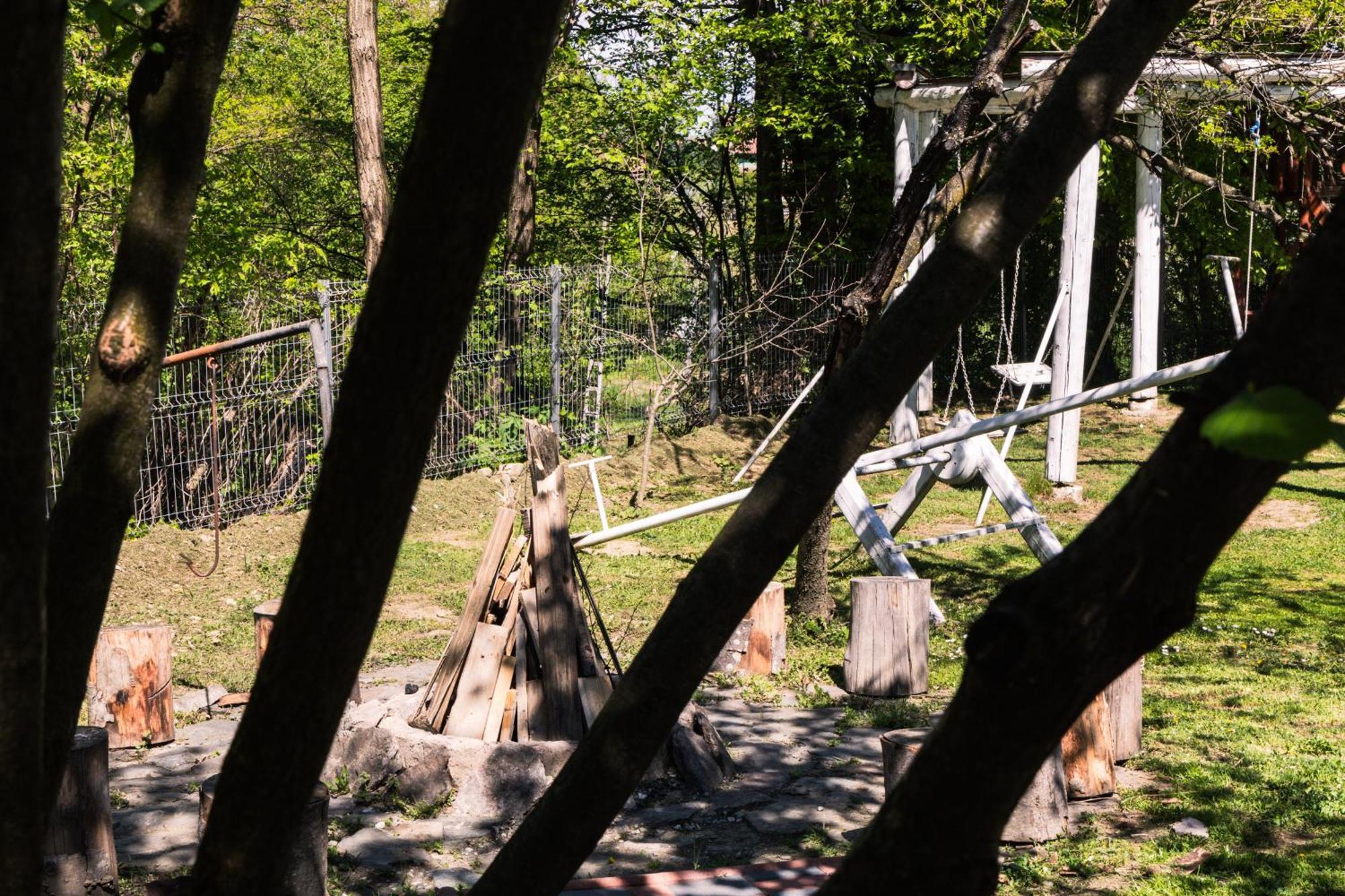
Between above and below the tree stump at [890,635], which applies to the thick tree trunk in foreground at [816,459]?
above

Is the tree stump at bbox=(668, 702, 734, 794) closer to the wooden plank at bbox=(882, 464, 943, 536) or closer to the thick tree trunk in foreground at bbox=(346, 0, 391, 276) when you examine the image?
the wooden plank at bbox=(882, 464, 943, 536)

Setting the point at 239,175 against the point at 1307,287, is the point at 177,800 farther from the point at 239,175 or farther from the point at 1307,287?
the point at 239,175

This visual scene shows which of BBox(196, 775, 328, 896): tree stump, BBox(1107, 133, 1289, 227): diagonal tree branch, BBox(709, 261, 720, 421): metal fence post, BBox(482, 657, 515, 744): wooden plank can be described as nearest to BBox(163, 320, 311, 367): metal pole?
BBox(482, 657, 515, 744): wooden plank

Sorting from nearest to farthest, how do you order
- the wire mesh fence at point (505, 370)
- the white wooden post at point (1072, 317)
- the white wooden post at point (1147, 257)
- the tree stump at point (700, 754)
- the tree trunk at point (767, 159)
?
the tree stump at point (700, 754) < the wire mesh fence at point (505, 370) < the white wooden post at point (1072, 317) < the white wooden post at point (1147, 257) < the tree trunk at point (767, 159)

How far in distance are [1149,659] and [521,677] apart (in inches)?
165

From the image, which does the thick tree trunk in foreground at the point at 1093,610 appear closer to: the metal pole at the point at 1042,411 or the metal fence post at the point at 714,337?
the metal pole at the point at 1042,411

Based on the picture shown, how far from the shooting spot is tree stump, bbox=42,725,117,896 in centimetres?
482

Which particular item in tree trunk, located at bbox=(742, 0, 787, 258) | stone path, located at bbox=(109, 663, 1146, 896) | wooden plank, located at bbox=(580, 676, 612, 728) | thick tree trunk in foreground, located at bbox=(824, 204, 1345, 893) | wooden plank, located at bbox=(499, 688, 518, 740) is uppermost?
tree trunk, located at bbox=(742, 0, 787, 258)

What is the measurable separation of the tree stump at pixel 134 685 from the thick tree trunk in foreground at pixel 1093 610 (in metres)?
6.51

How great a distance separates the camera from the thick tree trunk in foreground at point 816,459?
1331mm

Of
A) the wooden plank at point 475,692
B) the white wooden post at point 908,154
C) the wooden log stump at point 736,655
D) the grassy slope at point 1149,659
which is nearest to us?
the grassy slope at point 1149,659

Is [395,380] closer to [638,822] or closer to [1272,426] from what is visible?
[1272,426]

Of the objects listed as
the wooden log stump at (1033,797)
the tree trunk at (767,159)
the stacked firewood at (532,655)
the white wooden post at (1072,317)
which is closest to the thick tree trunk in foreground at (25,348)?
the wooden log stump at (1033,797)

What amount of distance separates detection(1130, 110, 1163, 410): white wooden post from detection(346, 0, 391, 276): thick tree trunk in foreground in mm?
7869
